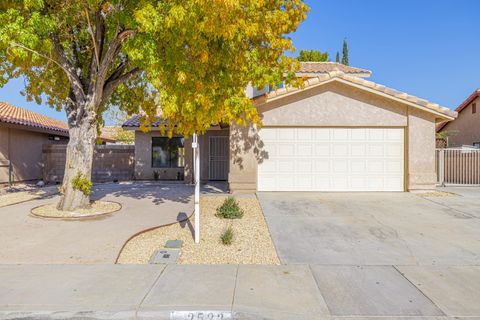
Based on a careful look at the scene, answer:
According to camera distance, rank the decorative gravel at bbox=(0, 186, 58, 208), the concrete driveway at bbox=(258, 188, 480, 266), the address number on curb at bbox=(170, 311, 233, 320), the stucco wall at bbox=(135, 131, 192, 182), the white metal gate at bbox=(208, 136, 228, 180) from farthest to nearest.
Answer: the stucco wall at bbox=(135, 131, 192, 182), the white metal gate at bbox=(208, 136, 228, 180), the decorative gravel at bbox=(0, 186, 58, 208), the concrete driveway at bbox=(258, 188, 480, 266), the address number on curb at bbox=(170, 311, 233, 320)

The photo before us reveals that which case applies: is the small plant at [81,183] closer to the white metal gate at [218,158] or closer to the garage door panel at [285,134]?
the garage door panel at [285,134]

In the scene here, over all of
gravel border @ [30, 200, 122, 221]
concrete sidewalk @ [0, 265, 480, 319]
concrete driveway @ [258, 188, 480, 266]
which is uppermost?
gravel border @ [30, 200, 122, 221]

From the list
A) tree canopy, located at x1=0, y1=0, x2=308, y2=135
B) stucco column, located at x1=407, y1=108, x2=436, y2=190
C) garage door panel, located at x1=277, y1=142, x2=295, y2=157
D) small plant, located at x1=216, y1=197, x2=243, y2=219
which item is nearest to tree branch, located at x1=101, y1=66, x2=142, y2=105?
tree canopy, located at x1=0, y1=0, x2=308, y2=135

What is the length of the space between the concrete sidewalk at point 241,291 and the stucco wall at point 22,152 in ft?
40.5

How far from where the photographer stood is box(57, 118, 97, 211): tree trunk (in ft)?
29.1

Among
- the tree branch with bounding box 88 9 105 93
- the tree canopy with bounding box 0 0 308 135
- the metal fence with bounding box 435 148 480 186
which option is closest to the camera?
the tree canopy with bounding box 0 0 308 135

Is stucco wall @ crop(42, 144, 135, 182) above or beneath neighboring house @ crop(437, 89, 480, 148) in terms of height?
beneath

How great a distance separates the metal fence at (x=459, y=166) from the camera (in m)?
14.3

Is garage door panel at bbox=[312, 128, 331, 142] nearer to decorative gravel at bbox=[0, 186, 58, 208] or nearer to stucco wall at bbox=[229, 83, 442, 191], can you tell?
stucco wall at bbox=[229, 83, 442, 191]

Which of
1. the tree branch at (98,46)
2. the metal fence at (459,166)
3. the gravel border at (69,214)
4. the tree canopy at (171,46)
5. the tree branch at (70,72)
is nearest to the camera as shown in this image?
the tree canopy at (171,46)

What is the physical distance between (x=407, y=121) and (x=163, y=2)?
33.5 ft

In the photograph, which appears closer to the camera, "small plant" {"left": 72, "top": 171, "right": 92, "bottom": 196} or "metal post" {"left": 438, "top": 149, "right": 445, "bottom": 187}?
"small plant" {"left": 72, "top": 171, "right": 92, "bottom": 196}

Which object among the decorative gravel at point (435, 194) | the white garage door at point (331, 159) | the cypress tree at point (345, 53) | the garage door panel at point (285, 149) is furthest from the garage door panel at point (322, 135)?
the cypress tree at point (345, 53)

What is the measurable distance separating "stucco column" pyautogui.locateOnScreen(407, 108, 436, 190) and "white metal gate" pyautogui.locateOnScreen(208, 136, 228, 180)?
845cm
